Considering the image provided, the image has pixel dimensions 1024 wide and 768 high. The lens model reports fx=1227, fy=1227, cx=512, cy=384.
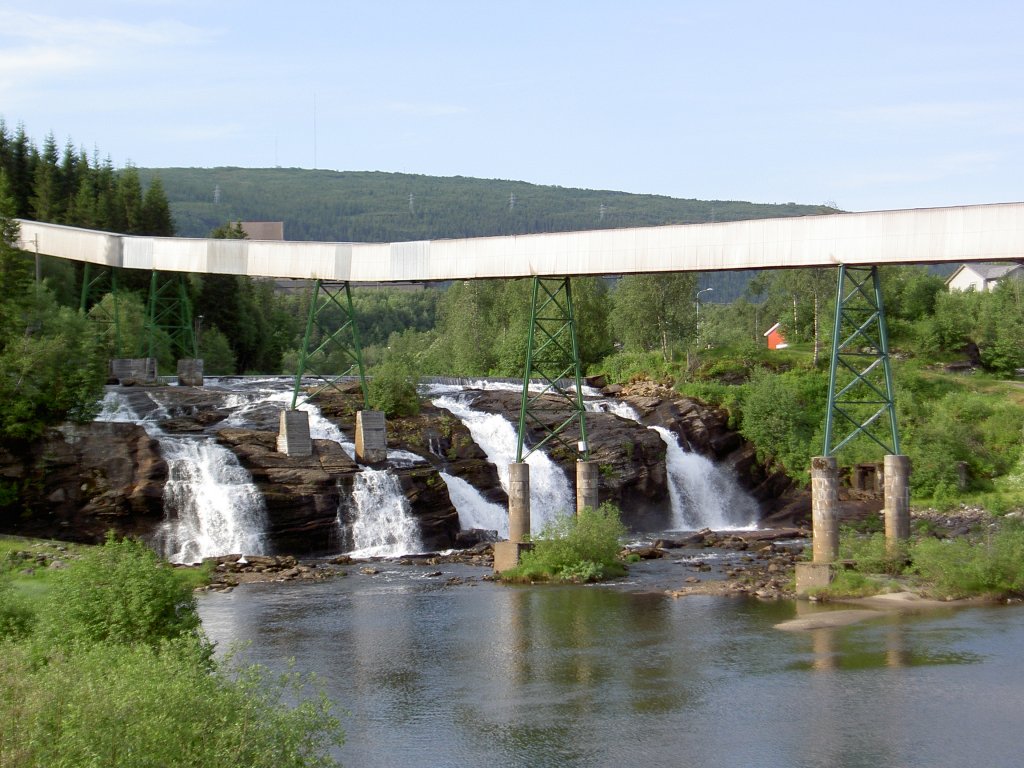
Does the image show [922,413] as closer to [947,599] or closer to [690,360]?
[690,360]

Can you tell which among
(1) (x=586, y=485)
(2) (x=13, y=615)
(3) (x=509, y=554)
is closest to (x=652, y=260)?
(1) (x=586, y=485)

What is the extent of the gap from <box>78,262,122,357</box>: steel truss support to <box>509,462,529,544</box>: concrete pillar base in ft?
73.0

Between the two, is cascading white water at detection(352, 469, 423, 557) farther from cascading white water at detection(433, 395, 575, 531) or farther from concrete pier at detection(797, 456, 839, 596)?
concrete pier at detection(797, 456, 839, 596)

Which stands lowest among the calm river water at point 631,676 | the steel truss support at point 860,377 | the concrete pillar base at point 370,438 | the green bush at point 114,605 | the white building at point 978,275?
the calm river water at point 631,676

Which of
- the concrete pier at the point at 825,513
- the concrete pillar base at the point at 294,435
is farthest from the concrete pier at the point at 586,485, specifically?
the concrete pillar base at the point at 294,435

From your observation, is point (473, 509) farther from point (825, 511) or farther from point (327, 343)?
point (327, 343)

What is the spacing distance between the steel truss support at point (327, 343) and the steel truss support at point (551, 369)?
711cm

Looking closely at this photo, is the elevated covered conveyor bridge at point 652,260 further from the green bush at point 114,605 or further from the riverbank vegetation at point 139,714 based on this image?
the riverbank vegetation at point 139,714

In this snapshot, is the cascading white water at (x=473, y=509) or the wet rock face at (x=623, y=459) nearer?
the cascading white water at (x=473, y=509)

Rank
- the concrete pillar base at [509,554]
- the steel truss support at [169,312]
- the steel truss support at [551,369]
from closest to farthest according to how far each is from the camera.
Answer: the concrete pillar base at [509,554], the steel truss support at [551,369], the steel truss support at [169,312]

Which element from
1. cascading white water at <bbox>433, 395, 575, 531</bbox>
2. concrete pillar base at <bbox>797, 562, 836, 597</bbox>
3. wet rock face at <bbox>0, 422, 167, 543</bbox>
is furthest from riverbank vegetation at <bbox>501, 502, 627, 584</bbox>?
wet rock face at <bbox>0, 422, 167, 543</bbox>

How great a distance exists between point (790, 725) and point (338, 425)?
30.4 metres

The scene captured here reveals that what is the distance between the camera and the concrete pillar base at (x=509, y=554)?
130ft

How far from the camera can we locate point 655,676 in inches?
1080
